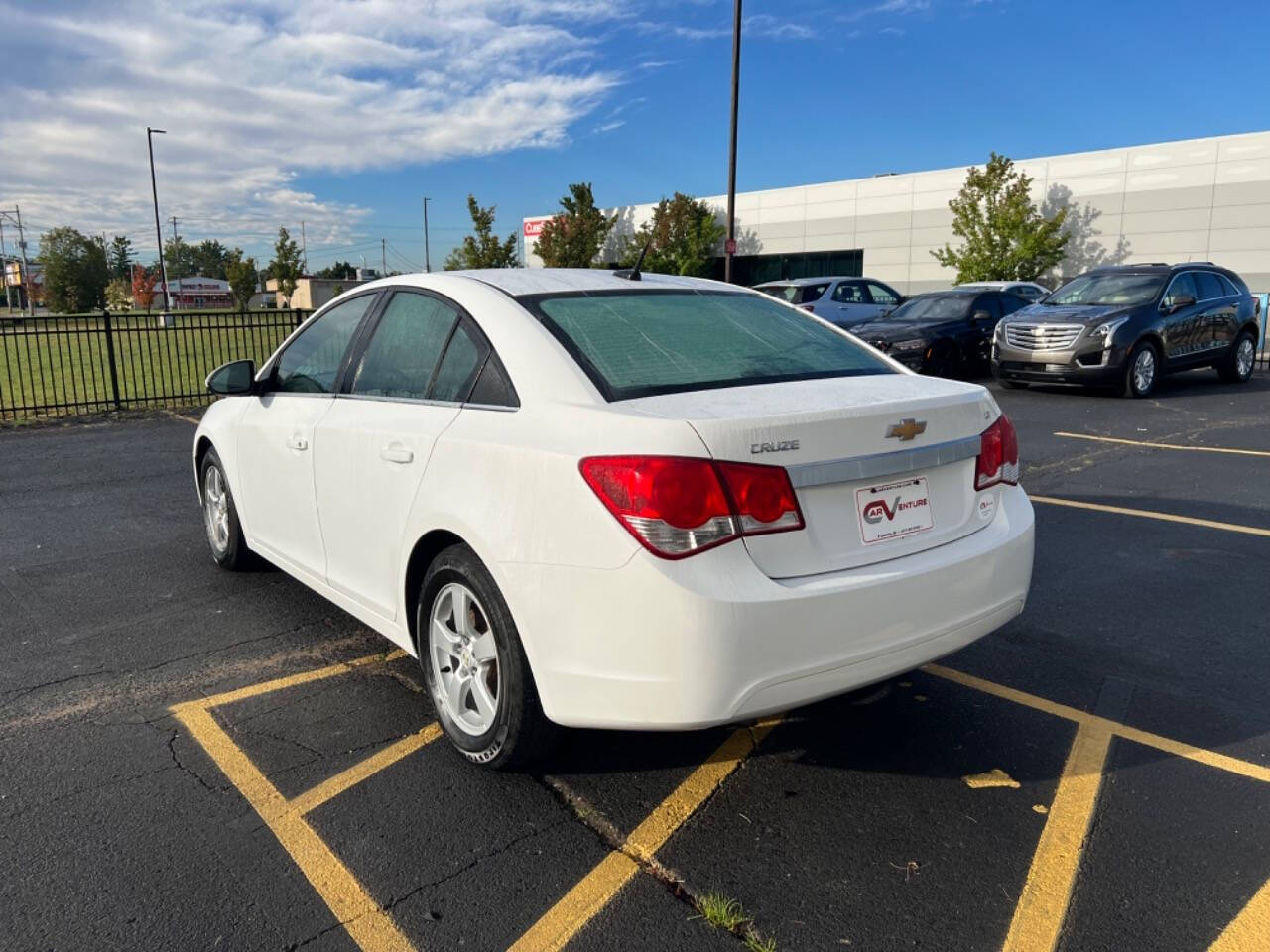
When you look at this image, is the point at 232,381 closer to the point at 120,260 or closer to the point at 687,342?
the point at 687,342

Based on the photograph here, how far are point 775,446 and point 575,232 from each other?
39764mm

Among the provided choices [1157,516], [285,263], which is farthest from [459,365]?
[285,263]

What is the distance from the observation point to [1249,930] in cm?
225

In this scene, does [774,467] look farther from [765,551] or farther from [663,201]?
[663,201]

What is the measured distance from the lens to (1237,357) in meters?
14.1

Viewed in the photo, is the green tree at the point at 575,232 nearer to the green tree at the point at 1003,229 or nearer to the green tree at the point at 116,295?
the green tree at the point at 1003,229

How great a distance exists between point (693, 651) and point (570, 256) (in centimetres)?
3982

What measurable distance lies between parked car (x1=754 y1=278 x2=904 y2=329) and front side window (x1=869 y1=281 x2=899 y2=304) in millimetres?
28

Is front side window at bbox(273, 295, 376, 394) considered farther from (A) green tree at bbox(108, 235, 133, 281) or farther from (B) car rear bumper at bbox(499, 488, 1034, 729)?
(A) green tree at bbox(108, 235, 133, 281)

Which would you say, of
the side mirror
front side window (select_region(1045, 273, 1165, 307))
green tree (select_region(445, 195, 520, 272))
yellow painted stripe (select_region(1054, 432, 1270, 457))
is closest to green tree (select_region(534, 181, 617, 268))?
green tree (select_region(445, 195, 520, 272))

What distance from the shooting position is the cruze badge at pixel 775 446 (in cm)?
243

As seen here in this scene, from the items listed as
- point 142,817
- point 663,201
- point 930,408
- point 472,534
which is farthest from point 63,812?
point 663,201

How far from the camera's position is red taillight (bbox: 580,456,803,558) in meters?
2.35

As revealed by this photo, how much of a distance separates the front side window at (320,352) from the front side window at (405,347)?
233 mm
